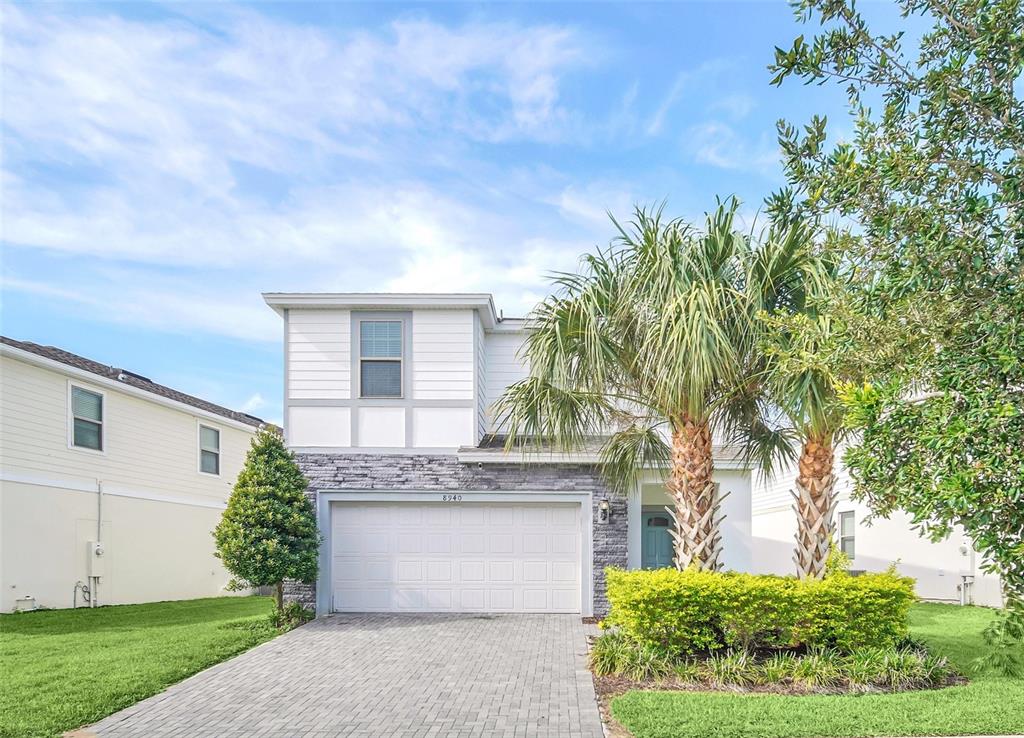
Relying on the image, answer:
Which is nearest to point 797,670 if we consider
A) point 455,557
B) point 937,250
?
point 937,250

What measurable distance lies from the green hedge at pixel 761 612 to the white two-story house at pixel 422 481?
5.36 m

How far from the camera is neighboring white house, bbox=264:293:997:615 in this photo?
47.2ft

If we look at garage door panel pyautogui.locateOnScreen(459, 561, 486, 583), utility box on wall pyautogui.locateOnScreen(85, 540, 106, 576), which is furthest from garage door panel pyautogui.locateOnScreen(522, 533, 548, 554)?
utility box on wall pyautogui.locateOnScreen(85, 540, 106, 576)

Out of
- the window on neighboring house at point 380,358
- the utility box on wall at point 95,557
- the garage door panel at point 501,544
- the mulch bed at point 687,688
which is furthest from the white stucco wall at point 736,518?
the utility box on wall at point 95,557

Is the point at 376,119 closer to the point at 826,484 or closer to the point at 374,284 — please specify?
the point at 374,284

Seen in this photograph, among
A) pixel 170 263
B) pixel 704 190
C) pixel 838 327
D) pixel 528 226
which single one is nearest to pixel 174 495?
pixel 170 263

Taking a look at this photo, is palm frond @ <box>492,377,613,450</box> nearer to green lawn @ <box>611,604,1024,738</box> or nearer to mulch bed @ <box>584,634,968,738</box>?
mulch bed @ <box>584,634,968,738</box>

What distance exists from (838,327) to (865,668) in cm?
457

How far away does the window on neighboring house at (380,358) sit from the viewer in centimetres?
1450

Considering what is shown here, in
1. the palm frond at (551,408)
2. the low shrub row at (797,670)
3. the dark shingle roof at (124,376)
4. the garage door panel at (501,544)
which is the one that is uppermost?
the dark shingle roof at (124,376)

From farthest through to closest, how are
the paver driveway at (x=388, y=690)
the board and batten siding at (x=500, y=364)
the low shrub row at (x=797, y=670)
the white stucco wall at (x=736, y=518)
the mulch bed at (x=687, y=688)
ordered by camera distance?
the board and batten siding at (x=500, y=364), the white stucco wall at (x=736, y=518), the low shrub row at (x=797, y=670), the mulch bed at (x=687, y=688), the paver driveway at (x=388, y=690)

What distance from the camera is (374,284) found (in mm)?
14617

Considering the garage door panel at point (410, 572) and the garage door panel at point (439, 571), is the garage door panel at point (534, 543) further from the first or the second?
the garage door panel at point (410, 572)

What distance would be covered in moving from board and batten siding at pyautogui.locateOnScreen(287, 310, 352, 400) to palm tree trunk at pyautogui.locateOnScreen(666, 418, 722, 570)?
6.95 metres
